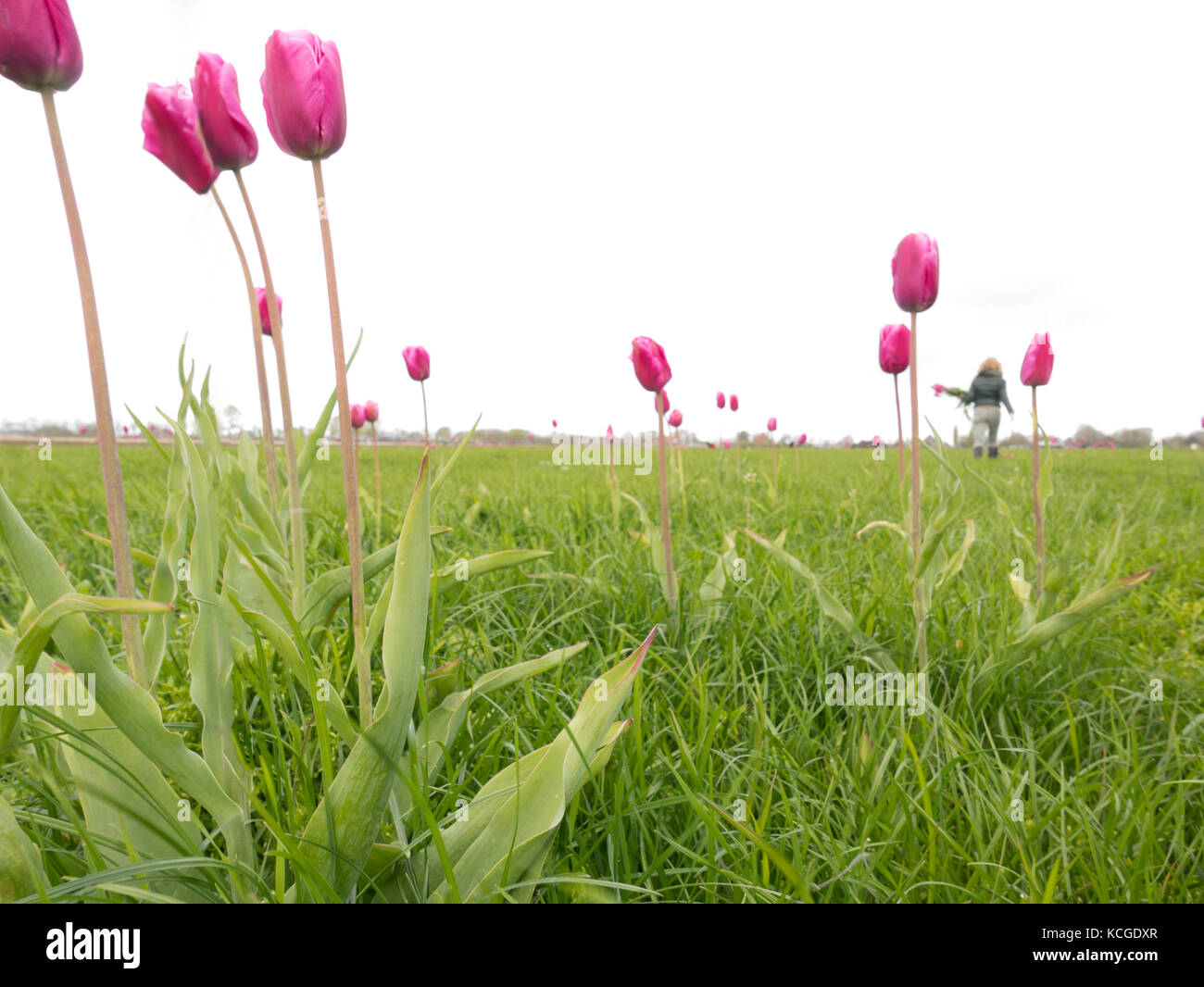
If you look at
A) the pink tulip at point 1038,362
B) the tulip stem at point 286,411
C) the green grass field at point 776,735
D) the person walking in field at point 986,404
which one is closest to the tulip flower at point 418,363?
the green grass field at point 776,735

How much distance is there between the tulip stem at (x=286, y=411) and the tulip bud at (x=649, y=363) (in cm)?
93

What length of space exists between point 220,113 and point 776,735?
137 centimetres

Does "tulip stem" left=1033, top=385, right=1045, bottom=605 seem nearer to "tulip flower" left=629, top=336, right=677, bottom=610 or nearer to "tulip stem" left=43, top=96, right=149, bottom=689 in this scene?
"tulip flower" left=629, top=336, right=677, bottom=610

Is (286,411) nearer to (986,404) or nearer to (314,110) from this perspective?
(314,110)

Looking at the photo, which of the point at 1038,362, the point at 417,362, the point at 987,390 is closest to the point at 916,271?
the point at 1038,362

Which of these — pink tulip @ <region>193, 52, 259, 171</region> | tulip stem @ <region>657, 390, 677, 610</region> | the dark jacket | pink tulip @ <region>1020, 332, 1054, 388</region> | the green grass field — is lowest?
the green grass field

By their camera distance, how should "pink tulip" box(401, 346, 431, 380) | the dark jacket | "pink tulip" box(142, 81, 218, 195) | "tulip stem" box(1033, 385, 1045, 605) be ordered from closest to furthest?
"pink tulip" box(142, 81, 218, 195) < "tulip stem" box(1033, 385, 1045, 605) < "pink tulip" box(401, 346, 431, 380) < the dark jacket

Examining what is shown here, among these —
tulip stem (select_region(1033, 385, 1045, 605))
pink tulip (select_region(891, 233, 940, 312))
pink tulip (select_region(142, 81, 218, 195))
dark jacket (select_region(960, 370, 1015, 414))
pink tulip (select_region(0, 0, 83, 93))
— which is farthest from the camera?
dark jacket (select_region(960, 370, 1015, 414))

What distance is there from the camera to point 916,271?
1.42 metres

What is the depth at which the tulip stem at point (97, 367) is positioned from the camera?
72 cm

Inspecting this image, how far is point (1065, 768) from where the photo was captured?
52.7 inches

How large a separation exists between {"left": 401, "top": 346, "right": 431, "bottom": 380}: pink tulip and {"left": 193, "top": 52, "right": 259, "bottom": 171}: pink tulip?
4.28ft

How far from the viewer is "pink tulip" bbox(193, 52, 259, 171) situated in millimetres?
943

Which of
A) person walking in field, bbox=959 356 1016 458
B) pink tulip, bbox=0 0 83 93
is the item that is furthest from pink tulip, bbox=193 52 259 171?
person walking in field, bbox=959 356 1016 458
